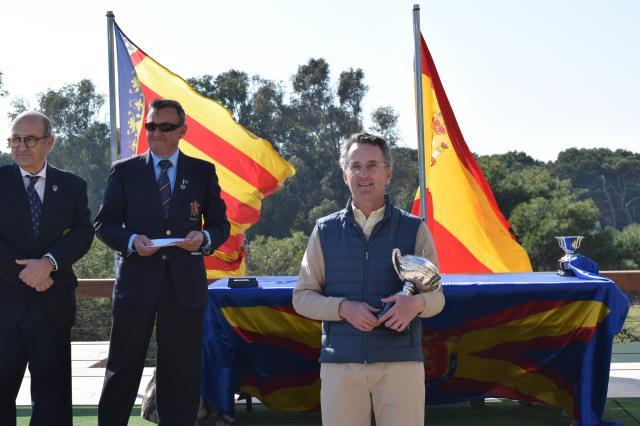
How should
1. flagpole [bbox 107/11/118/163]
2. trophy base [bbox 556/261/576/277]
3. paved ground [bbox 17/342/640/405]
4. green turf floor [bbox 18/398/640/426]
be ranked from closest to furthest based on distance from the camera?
green turf floor [bbox 18/398/640/426]
trophy base [bbox 556/261/576/277]
paved ground [bbox 17/342/640/405]
flagpole [bbox 107/11/118/163]

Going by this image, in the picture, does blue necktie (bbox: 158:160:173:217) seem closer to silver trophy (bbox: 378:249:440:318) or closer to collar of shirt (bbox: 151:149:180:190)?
collar of shirt (bbox: 151:149:180:190)

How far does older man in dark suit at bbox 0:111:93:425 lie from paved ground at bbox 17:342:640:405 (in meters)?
1.64

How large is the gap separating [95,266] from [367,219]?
1385 centimetres

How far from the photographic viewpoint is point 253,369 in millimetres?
4418

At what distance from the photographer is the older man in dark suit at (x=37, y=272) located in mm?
3338

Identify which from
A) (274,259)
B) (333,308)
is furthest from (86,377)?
(274,259)

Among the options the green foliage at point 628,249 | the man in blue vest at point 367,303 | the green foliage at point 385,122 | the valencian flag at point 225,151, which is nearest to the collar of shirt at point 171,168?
the man in blue vest at point 367,303

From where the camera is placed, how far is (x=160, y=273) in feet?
11.4

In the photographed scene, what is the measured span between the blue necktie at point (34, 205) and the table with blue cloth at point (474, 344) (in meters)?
1.05

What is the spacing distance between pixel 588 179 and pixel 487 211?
39.6 metres

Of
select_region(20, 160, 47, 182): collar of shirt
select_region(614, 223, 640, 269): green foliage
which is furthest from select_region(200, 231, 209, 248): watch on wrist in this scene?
select_region(614, 223, 640, 269): green foliage

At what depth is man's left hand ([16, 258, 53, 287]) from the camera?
10.8ft

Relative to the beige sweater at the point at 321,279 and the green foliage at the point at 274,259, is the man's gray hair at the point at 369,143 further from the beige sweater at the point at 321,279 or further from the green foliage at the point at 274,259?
the green foliage at the point at 274,259

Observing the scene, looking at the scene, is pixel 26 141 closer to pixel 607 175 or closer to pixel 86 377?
pixel 86 377
